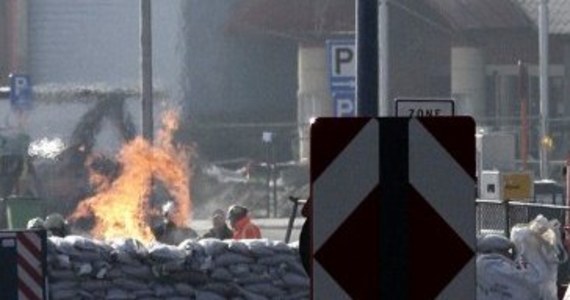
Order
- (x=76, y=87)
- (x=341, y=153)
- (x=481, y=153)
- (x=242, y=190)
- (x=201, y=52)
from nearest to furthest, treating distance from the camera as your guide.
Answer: (x=341, y=153) → (x=481, y=153) → (x=76, y=87) → (x=242, y=190) → (x=201, y=52)

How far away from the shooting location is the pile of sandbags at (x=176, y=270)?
17.9m

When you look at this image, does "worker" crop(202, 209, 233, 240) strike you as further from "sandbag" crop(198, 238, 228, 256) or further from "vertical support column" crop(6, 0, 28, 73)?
"vertical support column" crop(6, 0, 28, 73)

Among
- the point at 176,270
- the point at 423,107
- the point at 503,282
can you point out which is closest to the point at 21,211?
the point at 176,270

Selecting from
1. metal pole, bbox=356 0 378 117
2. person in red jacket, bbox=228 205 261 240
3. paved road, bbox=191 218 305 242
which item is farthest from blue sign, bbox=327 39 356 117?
paved road, bbox=191 218 305 242

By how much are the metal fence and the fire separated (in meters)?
4.40

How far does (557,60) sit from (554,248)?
36.2 meters

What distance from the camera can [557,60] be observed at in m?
54.0

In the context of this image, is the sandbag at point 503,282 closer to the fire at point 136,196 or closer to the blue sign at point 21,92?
the fire at point 136,196

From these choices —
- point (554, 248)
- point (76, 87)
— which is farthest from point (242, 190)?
point (554, 248)

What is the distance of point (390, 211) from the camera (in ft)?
22.3

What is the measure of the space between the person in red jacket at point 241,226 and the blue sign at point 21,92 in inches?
577

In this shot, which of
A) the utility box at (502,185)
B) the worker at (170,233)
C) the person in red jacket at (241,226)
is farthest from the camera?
the utility box at (502,185)

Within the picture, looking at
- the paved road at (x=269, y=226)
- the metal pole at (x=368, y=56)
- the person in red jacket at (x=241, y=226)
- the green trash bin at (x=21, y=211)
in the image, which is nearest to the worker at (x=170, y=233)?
the person in red jacket at (x=241, y=226)

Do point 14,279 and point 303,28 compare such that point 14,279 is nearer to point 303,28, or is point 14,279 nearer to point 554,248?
point 554,248
